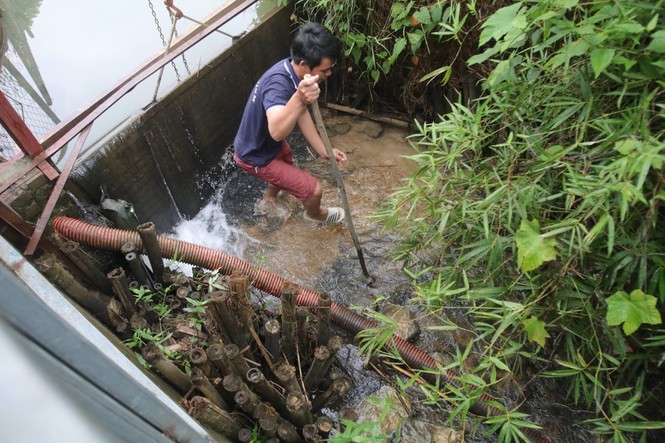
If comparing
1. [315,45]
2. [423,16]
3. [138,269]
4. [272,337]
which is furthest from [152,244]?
[423,16]

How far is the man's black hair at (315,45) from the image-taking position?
11.4 feet

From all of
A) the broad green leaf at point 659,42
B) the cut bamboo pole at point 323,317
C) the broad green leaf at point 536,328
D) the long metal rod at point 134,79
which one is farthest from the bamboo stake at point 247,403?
the broad green leaf at point 659,42

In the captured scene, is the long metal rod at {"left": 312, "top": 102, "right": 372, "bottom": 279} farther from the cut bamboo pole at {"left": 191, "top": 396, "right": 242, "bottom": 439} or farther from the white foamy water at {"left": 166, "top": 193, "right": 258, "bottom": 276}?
the cut bamboo pole at {"left": 191, "top": 396, "right": 242, "bottom": 439}

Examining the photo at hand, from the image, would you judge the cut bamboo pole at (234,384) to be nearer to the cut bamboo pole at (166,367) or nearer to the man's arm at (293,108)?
the cut bamboo pole at (166,367)

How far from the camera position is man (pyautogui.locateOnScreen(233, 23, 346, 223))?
134 inches

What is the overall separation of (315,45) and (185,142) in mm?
2369

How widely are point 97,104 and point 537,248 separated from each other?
150 inches

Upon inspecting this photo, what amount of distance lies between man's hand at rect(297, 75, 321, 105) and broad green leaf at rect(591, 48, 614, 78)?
6.16ft

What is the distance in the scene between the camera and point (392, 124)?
6.38 m

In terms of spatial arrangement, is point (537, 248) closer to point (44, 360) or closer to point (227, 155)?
point (44, 360)

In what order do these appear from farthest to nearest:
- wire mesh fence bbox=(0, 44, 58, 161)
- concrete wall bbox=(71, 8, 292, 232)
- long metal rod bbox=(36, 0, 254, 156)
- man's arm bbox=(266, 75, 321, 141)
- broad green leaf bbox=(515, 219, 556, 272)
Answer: wire mesh fence bbox=(0, 44, 58, 161) < concrete wall bbox=(71, 8, 292, 232) < long metal rod bbox=(36, 0, 254, 156) < man's arm bbox=(266, 75, 321, 141) < broad green leaf bbox=(515, 219, 556, 272)

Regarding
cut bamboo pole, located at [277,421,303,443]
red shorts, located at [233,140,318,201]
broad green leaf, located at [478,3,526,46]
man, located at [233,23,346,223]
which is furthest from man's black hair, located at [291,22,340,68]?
cut bamboo pole, located at [277,421,303,443]

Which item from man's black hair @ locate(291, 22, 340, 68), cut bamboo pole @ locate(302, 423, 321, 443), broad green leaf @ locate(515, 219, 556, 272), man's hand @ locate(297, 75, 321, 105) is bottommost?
cut bamboo pole @ locate(302, 423, 321, 443)

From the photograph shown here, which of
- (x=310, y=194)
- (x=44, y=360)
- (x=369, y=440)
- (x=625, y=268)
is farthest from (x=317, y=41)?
(x=44, y=360)
